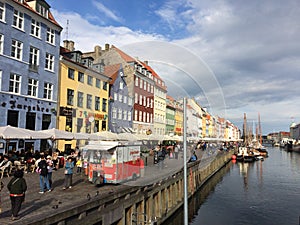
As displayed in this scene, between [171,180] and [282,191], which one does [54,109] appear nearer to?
[171,180]

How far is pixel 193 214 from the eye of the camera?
79.8 feet

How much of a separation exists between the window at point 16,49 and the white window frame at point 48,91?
495 cm

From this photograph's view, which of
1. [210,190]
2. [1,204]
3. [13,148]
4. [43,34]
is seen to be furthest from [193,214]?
[43,34]

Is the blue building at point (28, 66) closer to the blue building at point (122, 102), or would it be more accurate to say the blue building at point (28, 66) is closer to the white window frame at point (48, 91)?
the white window frame at point (48, 91)

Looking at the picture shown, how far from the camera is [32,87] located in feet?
105

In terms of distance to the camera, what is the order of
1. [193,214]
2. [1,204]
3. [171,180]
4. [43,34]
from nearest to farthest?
[1,204] < [171,180] < [193,214] < [43,34]

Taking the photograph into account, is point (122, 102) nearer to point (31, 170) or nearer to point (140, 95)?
point (140, 95)

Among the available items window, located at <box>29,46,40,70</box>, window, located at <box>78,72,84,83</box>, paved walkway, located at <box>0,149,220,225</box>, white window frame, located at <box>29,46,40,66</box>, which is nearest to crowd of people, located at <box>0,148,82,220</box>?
paved walkway, located at <box>0,149,220,225</box>

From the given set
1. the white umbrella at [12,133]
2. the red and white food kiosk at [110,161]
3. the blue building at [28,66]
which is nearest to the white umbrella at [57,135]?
the white umbrella at [12,133]

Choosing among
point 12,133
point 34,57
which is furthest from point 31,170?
point 34,57

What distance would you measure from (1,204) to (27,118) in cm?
2082

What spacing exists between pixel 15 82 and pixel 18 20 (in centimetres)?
695

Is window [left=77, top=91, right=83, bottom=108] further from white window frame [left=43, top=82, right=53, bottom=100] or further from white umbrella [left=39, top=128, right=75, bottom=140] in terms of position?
white umbrella [left=39, top=128, right=75, bottom=140]

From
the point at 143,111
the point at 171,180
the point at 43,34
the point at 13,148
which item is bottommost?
the point at 171,180
